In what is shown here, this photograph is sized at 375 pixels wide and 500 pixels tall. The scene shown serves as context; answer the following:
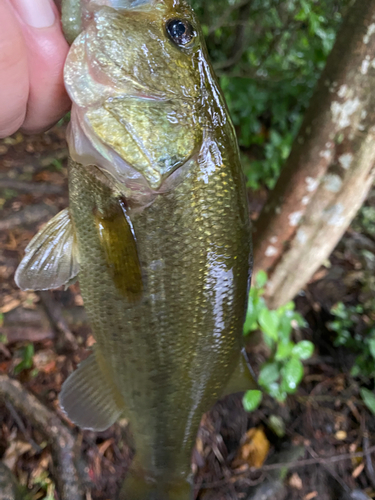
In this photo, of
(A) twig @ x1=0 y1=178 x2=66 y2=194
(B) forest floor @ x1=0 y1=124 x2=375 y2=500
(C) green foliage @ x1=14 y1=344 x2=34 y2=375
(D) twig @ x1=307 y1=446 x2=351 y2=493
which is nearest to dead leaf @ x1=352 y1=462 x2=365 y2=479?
(B) forest floor @ x1=0 y1=124 x2=375 y2=500

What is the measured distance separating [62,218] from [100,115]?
0.36m

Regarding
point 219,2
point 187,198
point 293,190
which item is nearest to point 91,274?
point 187,198

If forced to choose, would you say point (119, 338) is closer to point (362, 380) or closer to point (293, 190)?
point (293, 190)

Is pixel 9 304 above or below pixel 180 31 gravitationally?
below

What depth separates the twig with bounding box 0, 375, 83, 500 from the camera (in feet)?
5.71

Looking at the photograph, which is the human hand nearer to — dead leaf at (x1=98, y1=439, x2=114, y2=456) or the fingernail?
the fingernail

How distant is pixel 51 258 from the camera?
41.2 inches

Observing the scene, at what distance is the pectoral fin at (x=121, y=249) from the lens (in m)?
0.95

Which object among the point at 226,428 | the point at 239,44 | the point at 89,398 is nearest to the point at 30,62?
the point at 89,398

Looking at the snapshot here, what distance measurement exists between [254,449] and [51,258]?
2.01m

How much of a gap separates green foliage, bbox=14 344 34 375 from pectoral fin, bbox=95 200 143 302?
60.4 inches

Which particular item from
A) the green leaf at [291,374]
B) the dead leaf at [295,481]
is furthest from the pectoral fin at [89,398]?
the dead leaf at [295,481]

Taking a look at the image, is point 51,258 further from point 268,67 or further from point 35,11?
point 268,67

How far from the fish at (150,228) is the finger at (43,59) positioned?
0.04m
